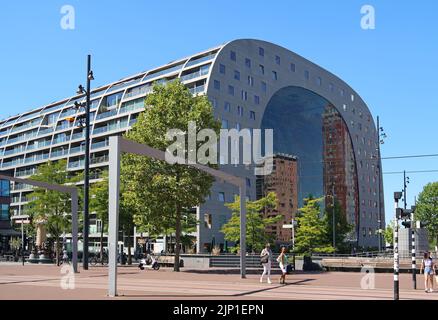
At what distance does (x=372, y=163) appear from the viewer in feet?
378

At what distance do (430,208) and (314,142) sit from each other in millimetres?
23396

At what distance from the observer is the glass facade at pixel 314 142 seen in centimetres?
8888

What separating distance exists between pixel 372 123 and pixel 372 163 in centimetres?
943

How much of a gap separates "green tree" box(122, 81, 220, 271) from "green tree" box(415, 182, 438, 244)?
2603 inches

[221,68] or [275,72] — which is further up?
[275,72]

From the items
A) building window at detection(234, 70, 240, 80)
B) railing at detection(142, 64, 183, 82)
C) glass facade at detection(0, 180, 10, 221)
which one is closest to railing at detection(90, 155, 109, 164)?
railing at detection(142, 64, 183, 82)

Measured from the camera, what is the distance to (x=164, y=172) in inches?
1280

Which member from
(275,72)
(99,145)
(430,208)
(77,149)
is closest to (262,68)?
(275,72)

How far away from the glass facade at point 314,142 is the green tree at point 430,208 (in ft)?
52.2

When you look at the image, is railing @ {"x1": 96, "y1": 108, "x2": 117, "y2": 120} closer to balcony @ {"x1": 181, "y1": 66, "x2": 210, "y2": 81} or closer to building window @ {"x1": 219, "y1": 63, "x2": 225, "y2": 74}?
balcony @ {"x1": 181, "y1": 66, "x2": 210, "y2": 81}

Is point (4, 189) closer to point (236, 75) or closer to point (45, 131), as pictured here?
point (45, 131)

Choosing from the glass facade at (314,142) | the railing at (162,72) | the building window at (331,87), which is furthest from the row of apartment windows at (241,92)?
the building window at (331,87)

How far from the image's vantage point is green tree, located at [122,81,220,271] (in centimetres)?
3222
